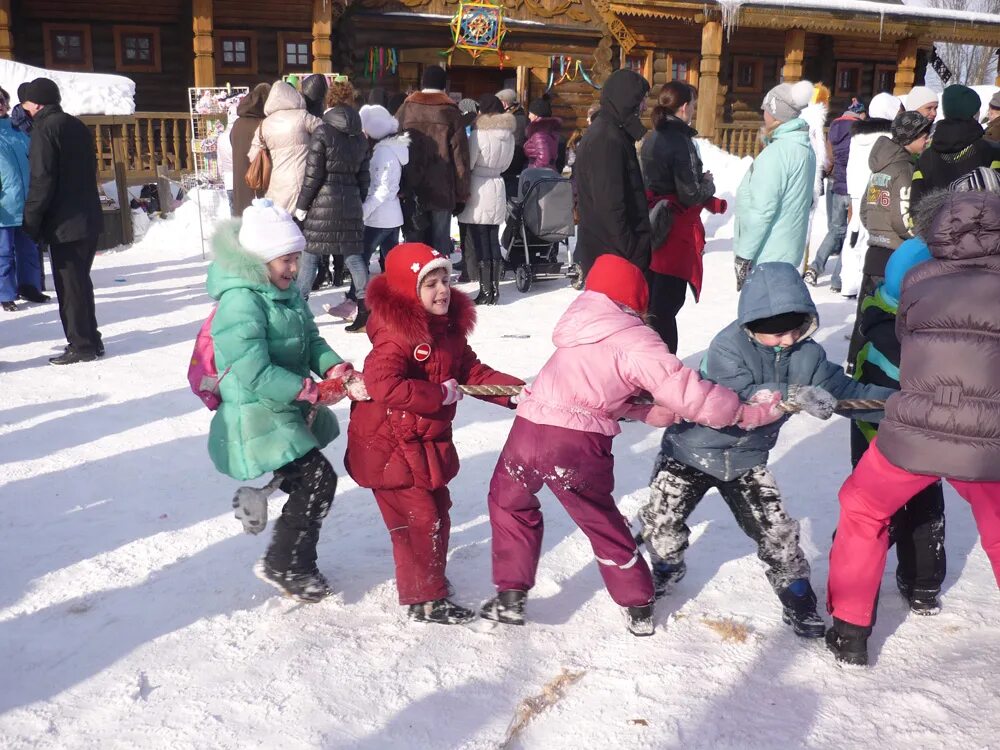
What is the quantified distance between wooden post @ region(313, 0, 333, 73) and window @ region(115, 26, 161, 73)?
324 centimetres

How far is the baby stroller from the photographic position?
356 inches

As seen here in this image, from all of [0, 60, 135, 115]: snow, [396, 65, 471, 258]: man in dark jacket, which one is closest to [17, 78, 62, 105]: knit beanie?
[396, 65, 471, 258]: man in dark jacket

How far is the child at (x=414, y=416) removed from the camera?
3.15 metres

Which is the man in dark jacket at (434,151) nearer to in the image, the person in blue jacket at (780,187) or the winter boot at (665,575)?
the person in blue jacket at (780,187)

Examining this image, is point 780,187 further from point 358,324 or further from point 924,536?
point 358,324

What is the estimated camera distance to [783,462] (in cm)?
506

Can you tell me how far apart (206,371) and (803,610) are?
221cm

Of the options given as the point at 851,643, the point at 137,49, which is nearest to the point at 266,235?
the point at 851,643

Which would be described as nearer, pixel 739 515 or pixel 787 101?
pixel 739 515

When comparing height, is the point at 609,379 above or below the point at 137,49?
below

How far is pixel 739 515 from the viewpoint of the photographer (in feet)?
11.0

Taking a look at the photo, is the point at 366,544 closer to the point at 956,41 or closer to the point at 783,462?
the point at 783,462

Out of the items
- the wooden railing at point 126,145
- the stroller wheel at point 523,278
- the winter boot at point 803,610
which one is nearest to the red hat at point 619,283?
the winter boot at point 803,610

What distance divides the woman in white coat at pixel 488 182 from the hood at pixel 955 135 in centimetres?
419
